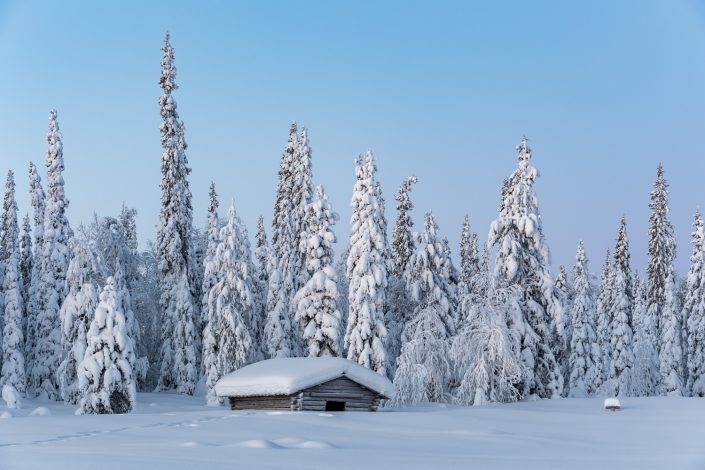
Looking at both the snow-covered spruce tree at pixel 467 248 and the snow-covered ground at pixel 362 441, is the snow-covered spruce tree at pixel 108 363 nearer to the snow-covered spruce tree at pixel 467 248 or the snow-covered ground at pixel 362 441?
the snow-covered ground at pixel 362 441

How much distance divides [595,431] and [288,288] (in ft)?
97.4

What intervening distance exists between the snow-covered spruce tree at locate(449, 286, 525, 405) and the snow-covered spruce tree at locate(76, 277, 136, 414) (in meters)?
15.1

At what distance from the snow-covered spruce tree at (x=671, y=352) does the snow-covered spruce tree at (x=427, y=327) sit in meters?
22.8

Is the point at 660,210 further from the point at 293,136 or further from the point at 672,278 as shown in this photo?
the point at 293,136

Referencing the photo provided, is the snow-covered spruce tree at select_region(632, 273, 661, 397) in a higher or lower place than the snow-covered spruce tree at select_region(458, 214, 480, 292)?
lower

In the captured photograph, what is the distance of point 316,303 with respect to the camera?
45.8m

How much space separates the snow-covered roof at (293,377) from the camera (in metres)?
34.4

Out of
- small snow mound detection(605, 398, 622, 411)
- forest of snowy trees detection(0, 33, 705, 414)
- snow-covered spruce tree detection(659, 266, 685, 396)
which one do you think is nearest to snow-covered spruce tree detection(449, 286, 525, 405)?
forest of snowy trees detection(0, 33, 705, 414)

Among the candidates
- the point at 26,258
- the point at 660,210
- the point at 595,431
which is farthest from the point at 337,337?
the point at 660,210

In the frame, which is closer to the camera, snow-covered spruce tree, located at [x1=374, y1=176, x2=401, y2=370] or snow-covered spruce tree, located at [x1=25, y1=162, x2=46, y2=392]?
snow-covered spruce tree, located at [x1=374, y1=176, x2=401, y2=370]

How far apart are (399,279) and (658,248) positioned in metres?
30.9

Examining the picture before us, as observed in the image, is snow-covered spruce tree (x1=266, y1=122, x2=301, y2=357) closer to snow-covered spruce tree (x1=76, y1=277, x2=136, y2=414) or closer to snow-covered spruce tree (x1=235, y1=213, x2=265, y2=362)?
snow-covered spruce tree (x1=235, y1=213, x2=265, y2=362)

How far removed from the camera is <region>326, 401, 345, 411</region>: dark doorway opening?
3681cm

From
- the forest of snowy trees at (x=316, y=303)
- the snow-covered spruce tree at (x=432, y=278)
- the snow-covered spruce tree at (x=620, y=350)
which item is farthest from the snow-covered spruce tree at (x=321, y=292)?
the snow-covered spruce tree at (x=620, y=350)
